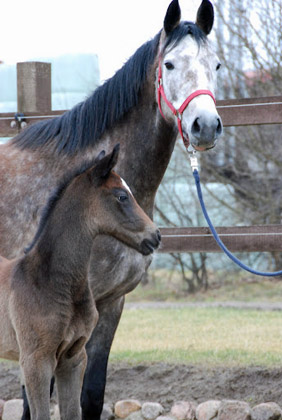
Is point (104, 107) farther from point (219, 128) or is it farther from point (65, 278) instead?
point (65, 278)

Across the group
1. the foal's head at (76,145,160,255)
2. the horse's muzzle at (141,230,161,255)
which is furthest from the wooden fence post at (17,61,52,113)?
the horse's muzzle at (141,230,161,255)

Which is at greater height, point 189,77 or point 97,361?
point 189,77

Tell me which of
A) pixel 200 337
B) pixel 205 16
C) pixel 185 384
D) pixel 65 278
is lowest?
pixel 200 337

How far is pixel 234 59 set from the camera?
37.3 ft

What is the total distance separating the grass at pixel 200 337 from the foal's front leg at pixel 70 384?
2184 mm

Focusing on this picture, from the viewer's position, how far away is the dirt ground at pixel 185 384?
5.25 m

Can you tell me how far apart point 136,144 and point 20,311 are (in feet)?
4.20

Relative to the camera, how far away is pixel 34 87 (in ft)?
19.4

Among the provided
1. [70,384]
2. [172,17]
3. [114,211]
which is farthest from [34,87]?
[70,384]

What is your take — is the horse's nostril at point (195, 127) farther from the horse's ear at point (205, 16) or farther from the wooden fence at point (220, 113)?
the wooden fence at point (220, 113)

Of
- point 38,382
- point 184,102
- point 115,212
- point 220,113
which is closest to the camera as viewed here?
point 38,382

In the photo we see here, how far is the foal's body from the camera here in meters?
3.50

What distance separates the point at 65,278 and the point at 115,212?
0.41 m

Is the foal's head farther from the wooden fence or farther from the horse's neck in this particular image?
the wooden fence
